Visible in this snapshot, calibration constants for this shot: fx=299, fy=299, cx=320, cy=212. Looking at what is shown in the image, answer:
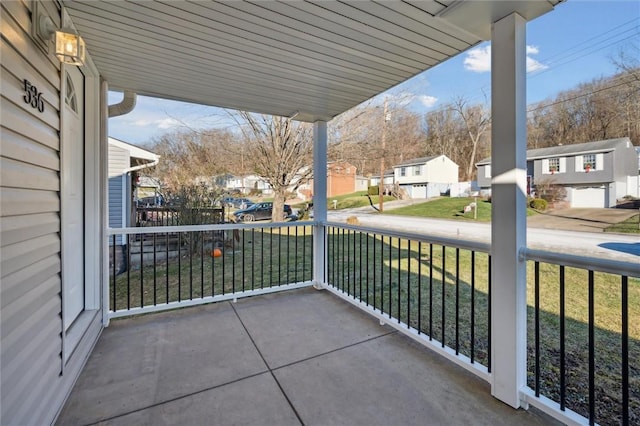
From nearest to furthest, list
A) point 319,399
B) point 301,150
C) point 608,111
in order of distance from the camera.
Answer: point 319,399, point 608,111, point 301,150

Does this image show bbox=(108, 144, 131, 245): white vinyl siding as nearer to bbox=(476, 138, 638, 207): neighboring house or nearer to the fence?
the fence

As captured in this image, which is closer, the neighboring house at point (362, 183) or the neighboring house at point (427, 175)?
the neighboring house at point (427, 175)

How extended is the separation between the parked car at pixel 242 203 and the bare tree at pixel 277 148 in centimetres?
89

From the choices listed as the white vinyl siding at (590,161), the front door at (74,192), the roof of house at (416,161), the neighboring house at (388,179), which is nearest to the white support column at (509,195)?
the white vinyl siding at (590,161)

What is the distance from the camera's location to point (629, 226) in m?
2.22

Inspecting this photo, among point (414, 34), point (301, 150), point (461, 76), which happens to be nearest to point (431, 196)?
point (461, 76)

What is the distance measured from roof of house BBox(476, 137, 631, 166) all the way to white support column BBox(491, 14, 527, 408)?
0.75 ft

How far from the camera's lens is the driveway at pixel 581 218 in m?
2.10

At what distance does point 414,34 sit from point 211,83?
5.85 ft

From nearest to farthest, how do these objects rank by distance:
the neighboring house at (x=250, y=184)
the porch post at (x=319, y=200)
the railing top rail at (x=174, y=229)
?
the railing top rail at (x=174, y=229) < the porch post at (x=319, y=200) < the neighboring house at (x=250, y=184)

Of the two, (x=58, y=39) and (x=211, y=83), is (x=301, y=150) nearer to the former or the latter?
(x=211, y=83)

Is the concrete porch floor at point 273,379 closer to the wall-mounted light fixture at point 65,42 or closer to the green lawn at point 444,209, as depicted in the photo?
the wall-mounted light fixture at point 65,42

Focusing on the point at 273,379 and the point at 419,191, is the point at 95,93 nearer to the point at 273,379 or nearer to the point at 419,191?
the point at 273,379

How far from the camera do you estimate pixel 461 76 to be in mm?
4441
